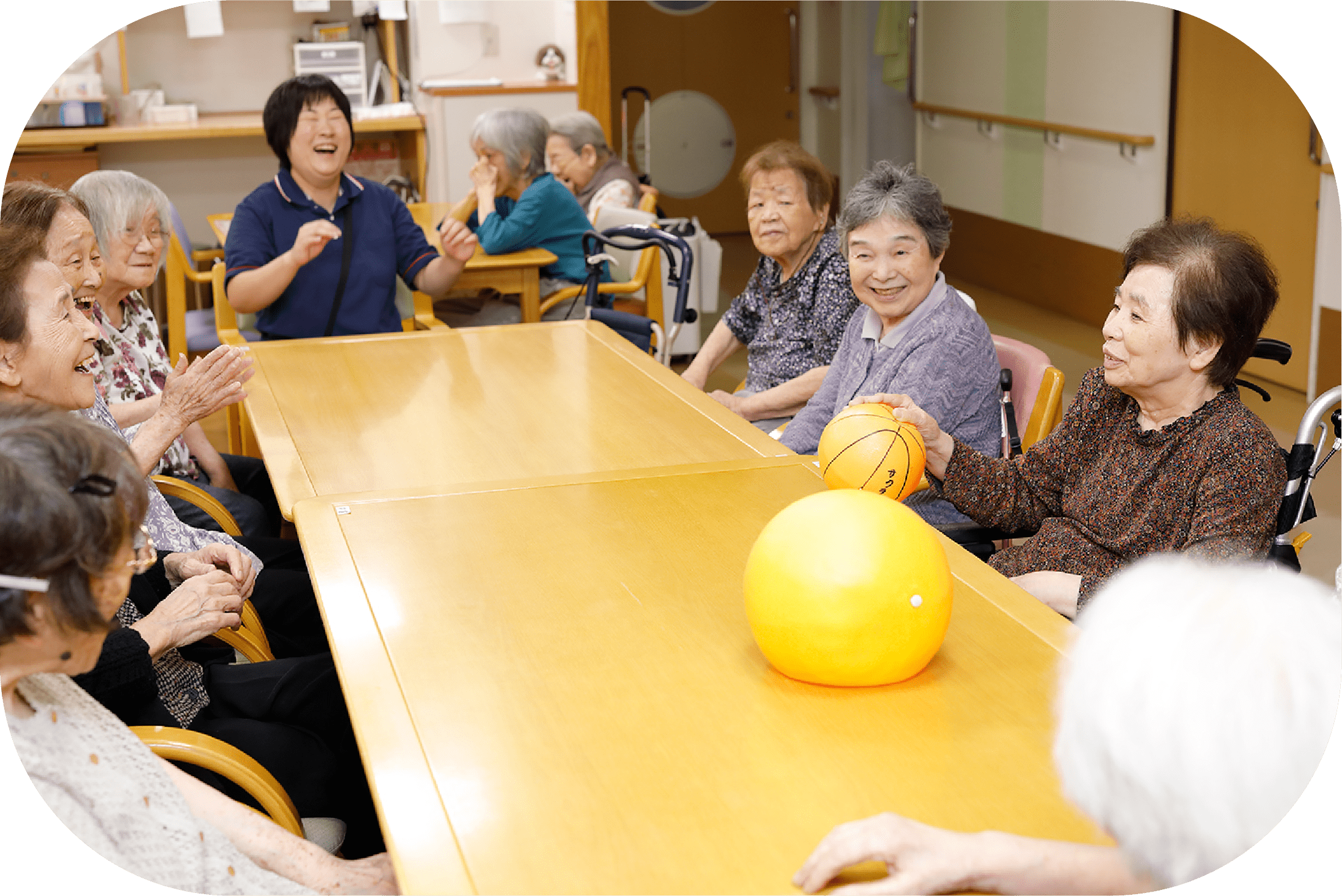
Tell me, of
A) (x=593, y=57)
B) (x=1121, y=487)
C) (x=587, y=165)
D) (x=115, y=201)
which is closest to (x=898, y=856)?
(x=1121, y=487)

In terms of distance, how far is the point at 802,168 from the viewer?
3.19m

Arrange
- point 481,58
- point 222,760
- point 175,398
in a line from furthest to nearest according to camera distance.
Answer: point 481,58 → point 175,398 → point 222,760

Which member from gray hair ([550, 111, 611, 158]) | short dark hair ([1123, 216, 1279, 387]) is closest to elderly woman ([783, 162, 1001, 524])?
short dark hair ([1123, 216, 1279, 387])

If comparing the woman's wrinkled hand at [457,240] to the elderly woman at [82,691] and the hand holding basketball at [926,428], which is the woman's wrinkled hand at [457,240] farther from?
the elderly woman at [82,691]

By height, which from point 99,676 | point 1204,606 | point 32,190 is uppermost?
point 32,190

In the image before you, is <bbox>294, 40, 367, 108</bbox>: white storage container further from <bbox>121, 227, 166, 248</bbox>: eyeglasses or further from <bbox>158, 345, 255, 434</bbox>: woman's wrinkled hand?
<bbox>158, 345, 255, 434</bbox>: woman's wrinkled hand

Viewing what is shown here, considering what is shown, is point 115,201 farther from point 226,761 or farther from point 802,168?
point 226,761

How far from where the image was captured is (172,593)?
1.85 metres

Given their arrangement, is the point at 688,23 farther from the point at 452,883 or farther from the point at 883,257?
→ the point at 452,883

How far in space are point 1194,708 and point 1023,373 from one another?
1.87 meters

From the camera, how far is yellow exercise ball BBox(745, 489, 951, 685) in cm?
140

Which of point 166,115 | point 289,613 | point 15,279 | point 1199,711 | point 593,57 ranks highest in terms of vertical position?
point 593,57

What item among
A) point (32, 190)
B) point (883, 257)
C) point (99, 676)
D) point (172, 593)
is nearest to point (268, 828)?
point (99, 676)

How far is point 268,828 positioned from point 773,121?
903 cm
